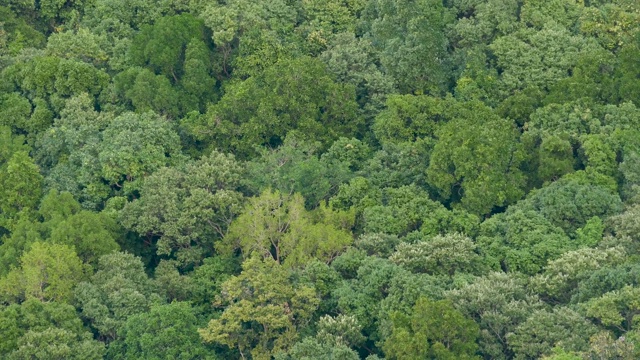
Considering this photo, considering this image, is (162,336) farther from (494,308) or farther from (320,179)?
(494,308)

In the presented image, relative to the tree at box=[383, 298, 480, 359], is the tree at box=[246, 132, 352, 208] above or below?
above

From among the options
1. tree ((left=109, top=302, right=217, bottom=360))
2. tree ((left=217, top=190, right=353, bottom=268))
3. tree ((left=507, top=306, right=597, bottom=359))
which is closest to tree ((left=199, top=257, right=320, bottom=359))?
tree ((left=109, top=302, right=217, bottom=360))

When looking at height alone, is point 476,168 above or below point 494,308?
above

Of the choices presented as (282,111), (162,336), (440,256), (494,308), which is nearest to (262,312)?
(162,336)

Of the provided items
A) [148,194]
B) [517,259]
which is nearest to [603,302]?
[517,259]

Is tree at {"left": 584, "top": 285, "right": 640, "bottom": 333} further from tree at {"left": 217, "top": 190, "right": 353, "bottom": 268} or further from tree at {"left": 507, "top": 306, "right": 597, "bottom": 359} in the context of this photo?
tree at {"left": 217, "top": 190, "right": 353, "bottom": 268}

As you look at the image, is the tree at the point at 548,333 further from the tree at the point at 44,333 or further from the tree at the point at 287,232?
the tree at the point at 44,333
